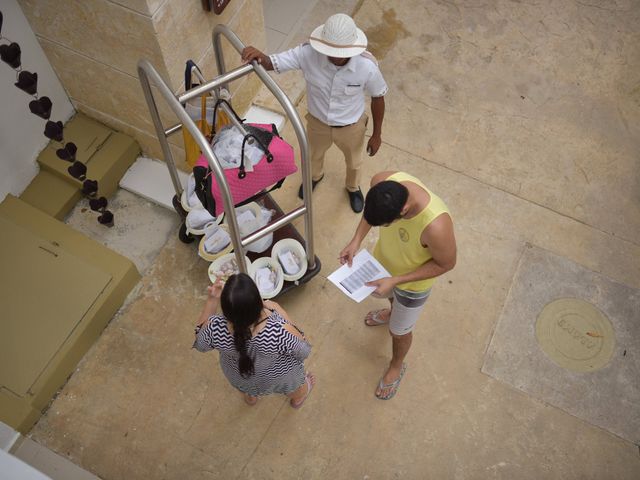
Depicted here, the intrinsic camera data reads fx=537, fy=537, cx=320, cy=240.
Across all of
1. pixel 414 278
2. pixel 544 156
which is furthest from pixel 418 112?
pixel 414 278

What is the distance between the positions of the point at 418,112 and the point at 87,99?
2.45 m

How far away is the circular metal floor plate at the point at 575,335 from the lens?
3.37 metres

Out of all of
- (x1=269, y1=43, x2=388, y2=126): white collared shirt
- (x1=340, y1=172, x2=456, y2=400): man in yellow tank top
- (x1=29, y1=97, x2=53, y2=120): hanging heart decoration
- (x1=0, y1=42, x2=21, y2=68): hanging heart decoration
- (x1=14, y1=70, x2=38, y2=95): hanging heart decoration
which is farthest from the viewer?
(x1=269, y1=43, x2=388, y2=126): white collared shirt

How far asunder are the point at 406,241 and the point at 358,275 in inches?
14.8

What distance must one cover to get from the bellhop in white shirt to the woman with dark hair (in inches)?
49.2

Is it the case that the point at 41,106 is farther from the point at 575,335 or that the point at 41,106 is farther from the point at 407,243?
the point at 575,335

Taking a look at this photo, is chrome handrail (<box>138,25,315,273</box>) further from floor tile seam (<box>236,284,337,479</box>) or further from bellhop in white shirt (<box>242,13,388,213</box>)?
floor tile seam (<box>236,284,337,479</box>)

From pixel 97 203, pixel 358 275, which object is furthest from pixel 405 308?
pixel 97 203

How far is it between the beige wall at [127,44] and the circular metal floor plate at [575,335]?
8.59 feet

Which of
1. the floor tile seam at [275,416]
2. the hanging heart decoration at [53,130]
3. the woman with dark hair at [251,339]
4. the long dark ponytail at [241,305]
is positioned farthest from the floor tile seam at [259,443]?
the hanging heart decoration at [53,130]

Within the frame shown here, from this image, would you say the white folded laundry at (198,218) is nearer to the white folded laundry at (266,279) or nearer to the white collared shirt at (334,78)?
the white folded laundry at (266,279)

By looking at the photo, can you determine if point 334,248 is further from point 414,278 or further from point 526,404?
point 526,404

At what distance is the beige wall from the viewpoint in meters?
2.77

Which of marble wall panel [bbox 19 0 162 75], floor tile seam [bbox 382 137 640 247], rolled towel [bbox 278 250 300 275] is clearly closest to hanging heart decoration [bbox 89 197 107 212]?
marble wall panel [bbox 19 0 162 75]
